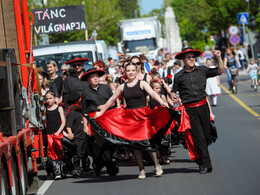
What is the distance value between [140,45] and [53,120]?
35057mm

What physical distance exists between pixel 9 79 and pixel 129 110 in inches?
103

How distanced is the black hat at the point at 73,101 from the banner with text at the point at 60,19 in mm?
11189

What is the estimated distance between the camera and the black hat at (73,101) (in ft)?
39.4

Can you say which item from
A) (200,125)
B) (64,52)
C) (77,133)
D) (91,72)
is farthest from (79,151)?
(64,52)

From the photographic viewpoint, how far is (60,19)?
934 inches

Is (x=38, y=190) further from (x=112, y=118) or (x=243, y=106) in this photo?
(x=243, y=106)

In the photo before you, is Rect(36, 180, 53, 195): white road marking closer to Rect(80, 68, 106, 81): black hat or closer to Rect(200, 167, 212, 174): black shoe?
Answer: Rect(80, 68, 106, 81): black hat

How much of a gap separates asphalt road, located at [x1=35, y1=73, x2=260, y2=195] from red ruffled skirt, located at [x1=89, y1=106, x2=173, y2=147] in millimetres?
600

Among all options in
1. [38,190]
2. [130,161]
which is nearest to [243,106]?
[130,161]

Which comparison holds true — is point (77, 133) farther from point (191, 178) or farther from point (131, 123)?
point (191, 178)

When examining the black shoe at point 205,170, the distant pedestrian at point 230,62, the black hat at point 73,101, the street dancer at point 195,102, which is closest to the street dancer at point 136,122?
the street dancer at point 195,102

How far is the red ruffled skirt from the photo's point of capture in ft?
33.2

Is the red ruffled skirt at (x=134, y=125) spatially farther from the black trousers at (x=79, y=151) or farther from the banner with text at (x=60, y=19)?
the banner with text at (x=60, y=19)

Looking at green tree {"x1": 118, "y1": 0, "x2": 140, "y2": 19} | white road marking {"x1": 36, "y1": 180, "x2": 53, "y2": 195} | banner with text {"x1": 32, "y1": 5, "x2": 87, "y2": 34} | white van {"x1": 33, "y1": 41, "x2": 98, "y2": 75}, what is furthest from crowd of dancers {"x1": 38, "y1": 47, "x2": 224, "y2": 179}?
green tree {"x1": 118, "y1": 0, "x2": 140, "y2": 19}
